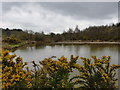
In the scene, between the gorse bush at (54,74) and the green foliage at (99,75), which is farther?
the green foliage at (99,75)

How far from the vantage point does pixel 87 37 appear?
106 ft

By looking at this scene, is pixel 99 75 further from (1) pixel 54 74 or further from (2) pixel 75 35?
(2) pixel 75 35

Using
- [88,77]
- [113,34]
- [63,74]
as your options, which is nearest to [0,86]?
[63,74]

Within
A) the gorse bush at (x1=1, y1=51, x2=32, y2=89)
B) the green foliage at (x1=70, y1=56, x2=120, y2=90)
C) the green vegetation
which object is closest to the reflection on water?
the green foliage at (x1=70, y1=56, x2=120, y2=90)

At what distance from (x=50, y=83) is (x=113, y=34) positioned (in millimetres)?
29862

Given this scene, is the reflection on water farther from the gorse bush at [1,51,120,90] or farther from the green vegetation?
the green vegetation

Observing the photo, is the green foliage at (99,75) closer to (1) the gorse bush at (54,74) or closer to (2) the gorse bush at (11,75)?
(1) the gorse bush at (54,74)

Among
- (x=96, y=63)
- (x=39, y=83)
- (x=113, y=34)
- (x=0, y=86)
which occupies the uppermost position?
(x=113, y=34)

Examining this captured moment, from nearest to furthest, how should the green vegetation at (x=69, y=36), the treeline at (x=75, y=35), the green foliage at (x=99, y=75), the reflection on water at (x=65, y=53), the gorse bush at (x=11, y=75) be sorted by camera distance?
the gorse bush at (x=11, y=75)
the green foliage at (x=99, y=75)
the reflection on water at (x=65, y=53)
the green vegetation at (x=69, y=36)
the treeline at (x=75, y=35)

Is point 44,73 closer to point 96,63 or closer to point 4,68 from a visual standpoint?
point 4,68

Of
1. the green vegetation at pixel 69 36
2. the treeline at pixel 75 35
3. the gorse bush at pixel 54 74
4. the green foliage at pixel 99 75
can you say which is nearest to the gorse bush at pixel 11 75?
the gorse bush at pixel 54 74

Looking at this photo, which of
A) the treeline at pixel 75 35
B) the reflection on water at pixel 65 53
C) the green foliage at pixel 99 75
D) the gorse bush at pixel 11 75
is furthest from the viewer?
the treeline at pixel 75 35

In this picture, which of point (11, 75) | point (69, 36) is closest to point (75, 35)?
point (69, 36)

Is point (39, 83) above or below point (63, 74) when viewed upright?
below
